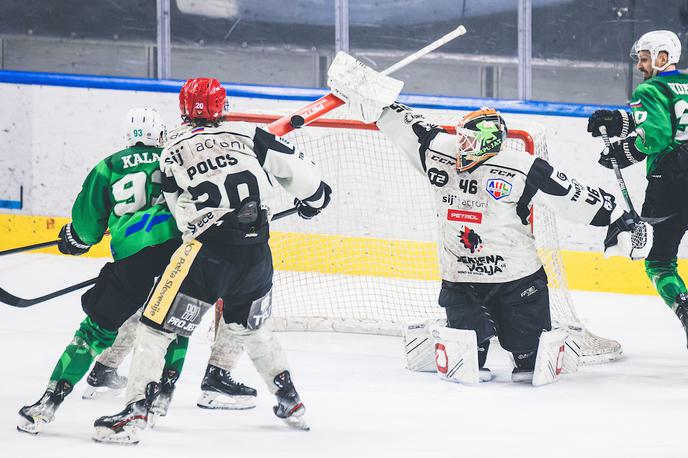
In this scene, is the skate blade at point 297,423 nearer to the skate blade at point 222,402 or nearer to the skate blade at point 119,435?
the skate blade at point 222,402

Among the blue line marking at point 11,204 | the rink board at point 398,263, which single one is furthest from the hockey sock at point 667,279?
the blue line marking at point 11,204

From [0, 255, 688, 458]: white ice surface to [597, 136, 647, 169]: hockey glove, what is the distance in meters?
0.84

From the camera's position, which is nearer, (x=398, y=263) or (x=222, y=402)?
(x=222, y=402)

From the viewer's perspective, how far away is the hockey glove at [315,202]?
4.15m

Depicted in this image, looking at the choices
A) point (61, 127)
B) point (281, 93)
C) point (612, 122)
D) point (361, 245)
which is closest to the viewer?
point (612, 122)

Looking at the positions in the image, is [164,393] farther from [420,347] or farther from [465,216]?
[465,216]

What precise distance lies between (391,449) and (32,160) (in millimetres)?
3791

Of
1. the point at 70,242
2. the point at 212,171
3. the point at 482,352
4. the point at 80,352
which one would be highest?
the point at 212,171

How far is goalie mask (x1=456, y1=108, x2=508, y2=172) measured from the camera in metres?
4.52

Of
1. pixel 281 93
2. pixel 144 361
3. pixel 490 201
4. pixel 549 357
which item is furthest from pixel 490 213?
pixel 281 93

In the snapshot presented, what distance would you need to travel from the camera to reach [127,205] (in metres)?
4.12

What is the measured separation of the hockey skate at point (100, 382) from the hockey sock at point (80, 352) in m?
0.47

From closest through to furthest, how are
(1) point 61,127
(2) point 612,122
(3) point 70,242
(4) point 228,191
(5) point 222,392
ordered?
(4) point 228,191 < (3) point 70,242 < (5) point 222,392 < (2) point 612,122 < (1) point 61,127

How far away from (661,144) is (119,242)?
2.25 metres
